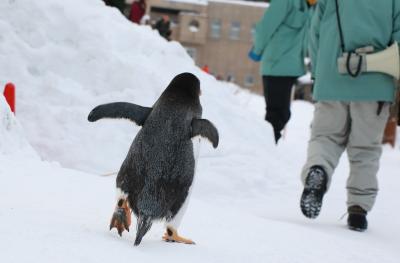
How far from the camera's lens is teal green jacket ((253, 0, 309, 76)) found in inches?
263

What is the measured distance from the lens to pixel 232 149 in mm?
5801

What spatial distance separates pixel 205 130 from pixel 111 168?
258cm

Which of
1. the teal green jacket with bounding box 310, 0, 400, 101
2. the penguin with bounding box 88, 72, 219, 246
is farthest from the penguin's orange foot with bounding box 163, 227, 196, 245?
the teal green jacket with bounding box 310, 0, 400, 101

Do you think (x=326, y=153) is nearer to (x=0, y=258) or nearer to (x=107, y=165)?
(x=107, y=165)

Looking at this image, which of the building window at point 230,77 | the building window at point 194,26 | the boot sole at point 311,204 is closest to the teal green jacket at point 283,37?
the boot sole at point 311,204

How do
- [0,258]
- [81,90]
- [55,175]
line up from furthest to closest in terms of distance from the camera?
1. [81,90]
2. [55,175]
3. [0,258]

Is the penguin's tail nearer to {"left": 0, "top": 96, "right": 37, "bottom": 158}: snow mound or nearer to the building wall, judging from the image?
{"left": 0, "top": 96, "right": 37, "bottom": 158}: snow mound

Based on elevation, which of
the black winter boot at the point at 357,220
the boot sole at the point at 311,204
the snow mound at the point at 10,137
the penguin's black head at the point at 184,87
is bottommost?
the black winter boot at the point at 357,220

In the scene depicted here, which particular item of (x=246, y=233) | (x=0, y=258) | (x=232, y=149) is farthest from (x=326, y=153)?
(x=0, y=258)

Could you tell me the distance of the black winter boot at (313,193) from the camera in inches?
153

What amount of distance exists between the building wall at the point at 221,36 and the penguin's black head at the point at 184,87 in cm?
4478

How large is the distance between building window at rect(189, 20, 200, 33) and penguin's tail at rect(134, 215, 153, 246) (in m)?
45.7

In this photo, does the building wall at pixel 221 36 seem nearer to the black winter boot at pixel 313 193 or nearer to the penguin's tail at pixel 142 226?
the black winter boot at pixel 313 193

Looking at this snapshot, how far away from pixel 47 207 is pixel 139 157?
58 centimetres
